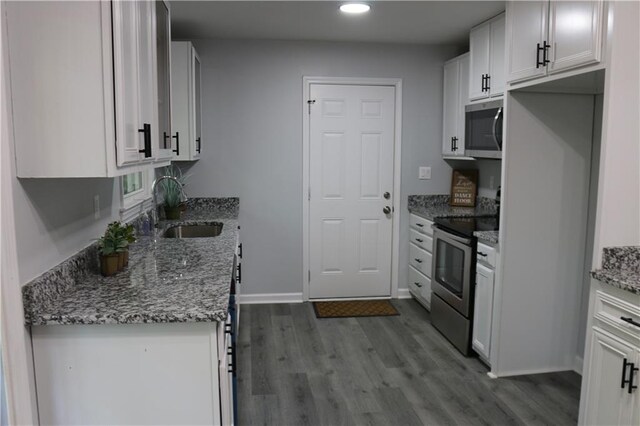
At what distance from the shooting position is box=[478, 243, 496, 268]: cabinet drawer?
328 centimetres

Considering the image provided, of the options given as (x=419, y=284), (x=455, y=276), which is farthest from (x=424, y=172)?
(x=455, y=276)

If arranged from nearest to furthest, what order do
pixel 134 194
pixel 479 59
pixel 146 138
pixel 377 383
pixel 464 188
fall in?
pixel 146 138 → pixel 377 383 → pixel 134 194 → pixel 479 59 → pixel 464 188

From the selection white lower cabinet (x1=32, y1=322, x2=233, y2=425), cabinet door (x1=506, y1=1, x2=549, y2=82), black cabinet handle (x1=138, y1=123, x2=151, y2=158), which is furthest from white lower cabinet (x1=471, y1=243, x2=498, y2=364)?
black cabinet handle (x1=138, y1=123, x2=151, y2=158)

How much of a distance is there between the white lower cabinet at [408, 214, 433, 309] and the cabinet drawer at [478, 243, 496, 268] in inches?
36.7

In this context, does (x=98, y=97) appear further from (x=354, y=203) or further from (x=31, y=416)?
(x=354, y=203)

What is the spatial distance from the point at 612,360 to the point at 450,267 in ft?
5.48

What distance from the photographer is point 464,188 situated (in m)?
4.84

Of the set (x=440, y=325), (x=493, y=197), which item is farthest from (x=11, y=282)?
(x=493, y=197)

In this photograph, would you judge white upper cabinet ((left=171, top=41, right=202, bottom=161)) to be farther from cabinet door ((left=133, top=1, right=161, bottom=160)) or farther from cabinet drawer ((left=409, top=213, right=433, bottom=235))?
cabinet drawer ((left=409, top=213, right=433, bottom=235))

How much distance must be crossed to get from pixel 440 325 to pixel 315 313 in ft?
3.57

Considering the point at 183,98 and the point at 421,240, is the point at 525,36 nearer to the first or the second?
the point at 421,240

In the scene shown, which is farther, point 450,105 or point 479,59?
point 450,105

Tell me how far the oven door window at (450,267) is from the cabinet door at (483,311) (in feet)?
0.67

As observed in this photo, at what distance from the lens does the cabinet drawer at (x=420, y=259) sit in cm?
444
